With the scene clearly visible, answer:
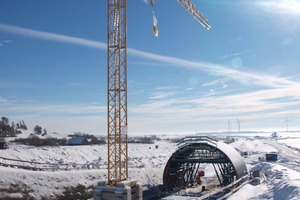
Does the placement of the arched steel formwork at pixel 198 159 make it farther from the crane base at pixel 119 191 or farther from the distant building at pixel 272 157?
the distant building at pixel 272 157

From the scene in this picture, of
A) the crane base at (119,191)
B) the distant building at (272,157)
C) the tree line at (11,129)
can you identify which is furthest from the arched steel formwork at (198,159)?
the tree line at (11,129)

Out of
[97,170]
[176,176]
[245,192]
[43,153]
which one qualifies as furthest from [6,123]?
[245,192]

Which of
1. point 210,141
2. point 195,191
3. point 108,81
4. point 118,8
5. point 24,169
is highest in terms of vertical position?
point 118,8

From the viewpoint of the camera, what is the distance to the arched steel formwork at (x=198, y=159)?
3900 cm

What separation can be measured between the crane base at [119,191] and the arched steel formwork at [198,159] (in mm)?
9886

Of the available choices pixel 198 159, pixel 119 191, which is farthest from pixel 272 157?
pixel 119 191

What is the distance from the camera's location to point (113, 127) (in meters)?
32.1

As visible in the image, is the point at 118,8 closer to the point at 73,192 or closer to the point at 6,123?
the point at 73,192

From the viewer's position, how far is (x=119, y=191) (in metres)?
29.0

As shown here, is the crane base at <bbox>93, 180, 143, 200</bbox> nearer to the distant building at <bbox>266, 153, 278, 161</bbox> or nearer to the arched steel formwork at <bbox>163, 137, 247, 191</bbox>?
the arched steel formwork at <bbox>163, 137, 247, 191</bbox>

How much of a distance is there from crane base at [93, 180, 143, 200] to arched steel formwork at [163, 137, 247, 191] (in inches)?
389

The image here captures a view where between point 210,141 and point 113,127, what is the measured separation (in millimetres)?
13553

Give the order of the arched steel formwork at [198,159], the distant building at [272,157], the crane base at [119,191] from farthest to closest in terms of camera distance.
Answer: the distant building at [272,157] → the arched steel formwork at [198,159] → the crane base at [119,191]

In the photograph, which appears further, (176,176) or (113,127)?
(176,176)
